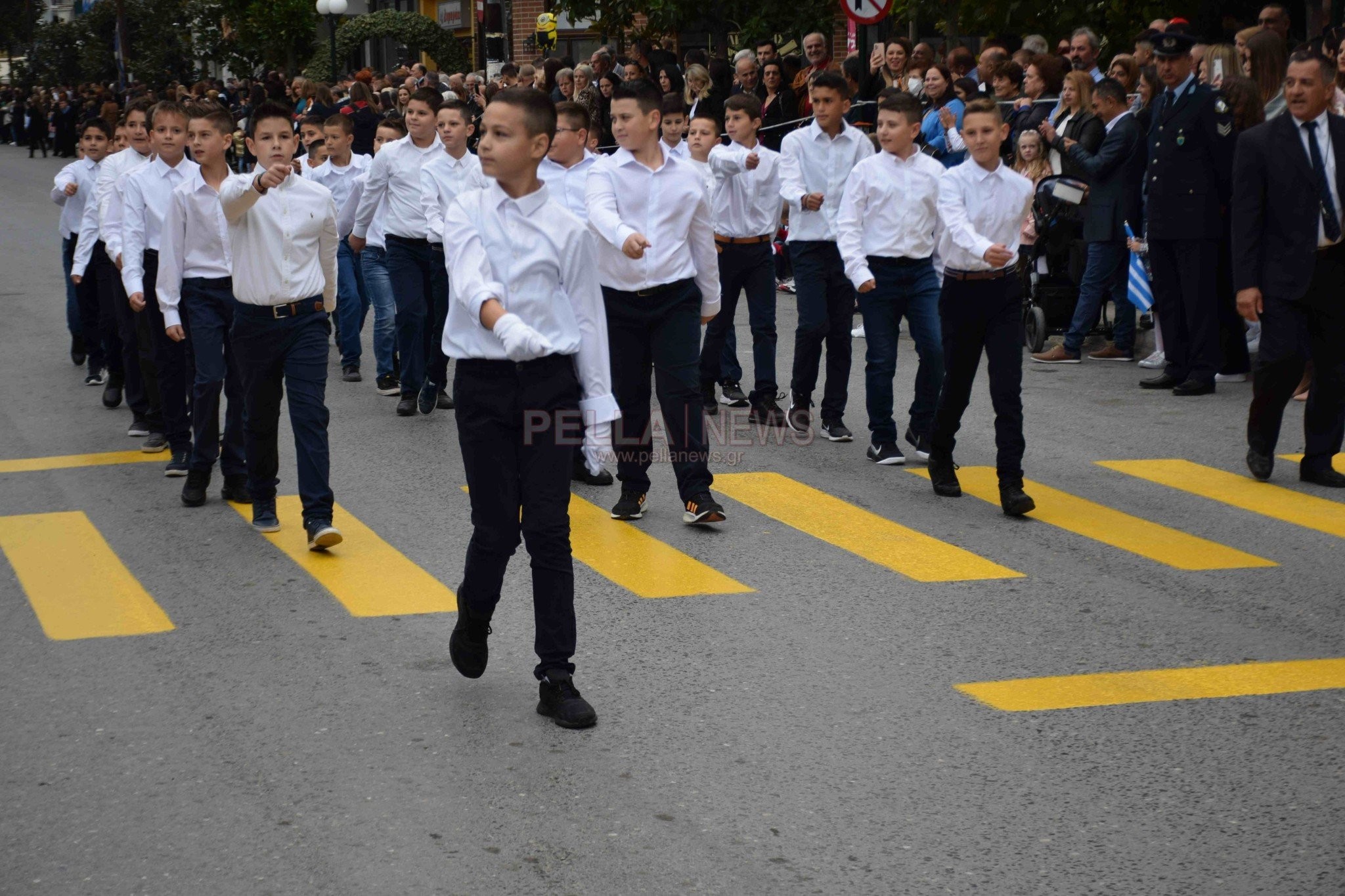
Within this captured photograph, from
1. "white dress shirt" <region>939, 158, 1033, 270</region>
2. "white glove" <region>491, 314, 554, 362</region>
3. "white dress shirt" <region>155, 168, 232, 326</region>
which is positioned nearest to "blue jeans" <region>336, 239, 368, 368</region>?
"white dress shirt" <region>155, 168, 232, 326</region>

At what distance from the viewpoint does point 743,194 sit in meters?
10.9

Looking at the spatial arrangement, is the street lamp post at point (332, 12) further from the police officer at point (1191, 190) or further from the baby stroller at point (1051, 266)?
the police officer at point (1191, 190)

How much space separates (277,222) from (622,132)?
5.79 feet

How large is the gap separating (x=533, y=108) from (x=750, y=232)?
5.57 meters

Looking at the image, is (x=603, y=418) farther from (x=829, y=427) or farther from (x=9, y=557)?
(x=829, y=427)

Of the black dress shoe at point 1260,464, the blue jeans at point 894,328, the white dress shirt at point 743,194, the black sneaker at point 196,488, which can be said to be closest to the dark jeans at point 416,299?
the white dress shirt at point 743,194

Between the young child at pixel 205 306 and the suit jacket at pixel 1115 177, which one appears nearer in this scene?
the young child at pixel 205 306

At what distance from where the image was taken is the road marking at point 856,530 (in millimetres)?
7625

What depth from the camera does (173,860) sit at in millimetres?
4512

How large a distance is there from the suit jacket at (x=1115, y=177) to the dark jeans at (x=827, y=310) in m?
3.41

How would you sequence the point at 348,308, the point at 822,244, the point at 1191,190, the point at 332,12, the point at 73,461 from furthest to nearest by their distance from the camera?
the point at 332,12
the point at 348,308
the point at 1191,190
the point at 822,244
the point at 73,461

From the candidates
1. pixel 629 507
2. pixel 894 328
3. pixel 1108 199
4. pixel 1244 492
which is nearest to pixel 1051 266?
pixel 1108 199

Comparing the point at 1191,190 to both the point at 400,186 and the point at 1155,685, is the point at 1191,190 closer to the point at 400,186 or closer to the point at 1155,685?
the point at 400,186

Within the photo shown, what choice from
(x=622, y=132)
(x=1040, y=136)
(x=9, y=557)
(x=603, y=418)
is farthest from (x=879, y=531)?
(x=1040, y=136)
